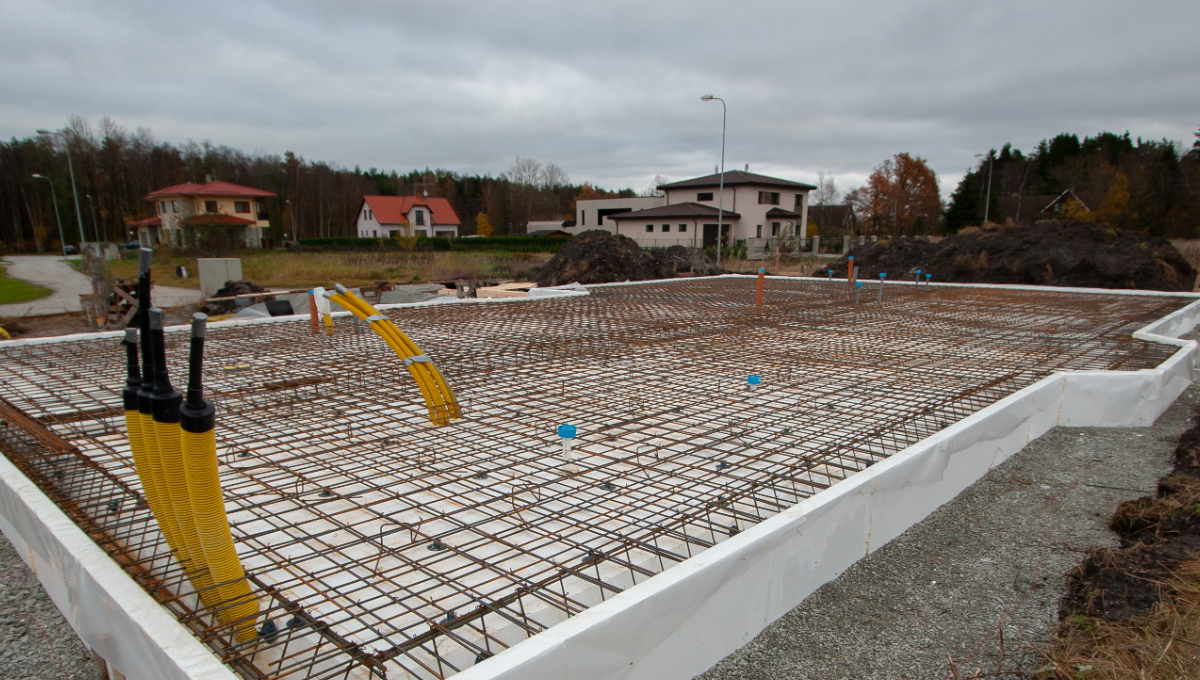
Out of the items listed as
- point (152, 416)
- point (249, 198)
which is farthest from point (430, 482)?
point (249, 198)

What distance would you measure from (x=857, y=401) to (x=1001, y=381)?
1.13 m

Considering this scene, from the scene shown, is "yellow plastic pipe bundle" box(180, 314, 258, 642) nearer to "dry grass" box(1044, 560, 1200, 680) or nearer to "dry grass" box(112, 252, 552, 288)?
"dry grass" box(1044, 560, 1200, 680)

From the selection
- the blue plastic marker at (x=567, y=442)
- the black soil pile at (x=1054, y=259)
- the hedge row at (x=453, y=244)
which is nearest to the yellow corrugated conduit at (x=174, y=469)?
the blue plastic marker at (x=567, y=442)

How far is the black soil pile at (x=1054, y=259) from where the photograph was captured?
12.1 meters

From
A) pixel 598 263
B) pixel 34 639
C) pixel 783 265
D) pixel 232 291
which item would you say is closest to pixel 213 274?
pixel 232 291

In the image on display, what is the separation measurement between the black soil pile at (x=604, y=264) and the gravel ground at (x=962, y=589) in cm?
1142

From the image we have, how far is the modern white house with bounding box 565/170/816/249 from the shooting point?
1227 inches

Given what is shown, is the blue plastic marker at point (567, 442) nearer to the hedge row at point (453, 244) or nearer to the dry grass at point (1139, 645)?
the dry grass at point (1139, 645)

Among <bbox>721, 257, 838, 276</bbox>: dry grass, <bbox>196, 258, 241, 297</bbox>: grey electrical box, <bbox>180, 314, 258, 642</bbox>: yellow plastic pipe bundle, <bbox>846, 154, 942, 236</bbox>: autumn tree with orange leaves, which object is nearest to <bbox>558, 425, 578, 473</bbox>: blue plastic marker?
<bbox>180, 314, 258, 642</bbox>: yellow plastic pipe bundle

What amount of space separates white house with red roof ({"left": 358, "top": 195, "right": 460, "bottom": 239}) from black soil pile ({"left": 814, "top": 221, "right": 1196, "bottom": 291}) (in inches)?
1464

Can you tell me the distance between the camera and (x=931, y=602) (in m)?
2.15

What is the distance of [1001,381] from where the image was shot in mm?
4141

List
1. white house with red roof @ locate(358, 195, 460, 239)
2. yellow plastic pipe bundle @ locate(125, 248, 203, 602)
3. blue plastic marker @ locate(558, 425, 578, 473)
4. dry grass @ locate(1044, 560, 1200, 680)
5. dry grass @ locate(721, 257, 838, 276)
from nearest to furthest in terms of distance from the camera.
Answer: yellow plastic pipe bundle @ locate(125, 248, 203, 602) → dry grass @ locate(1044, 560, 1200, 680) → blue plastic marker @ locate(558, 425, 578, 473) → dry grass @ locate(721, 257, 838, 276) → white house with red roof @ locate(358, 195, 460, 239)

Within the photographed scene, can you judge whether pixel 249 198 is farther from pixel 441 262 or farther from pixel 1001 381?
pixel 1001 381
